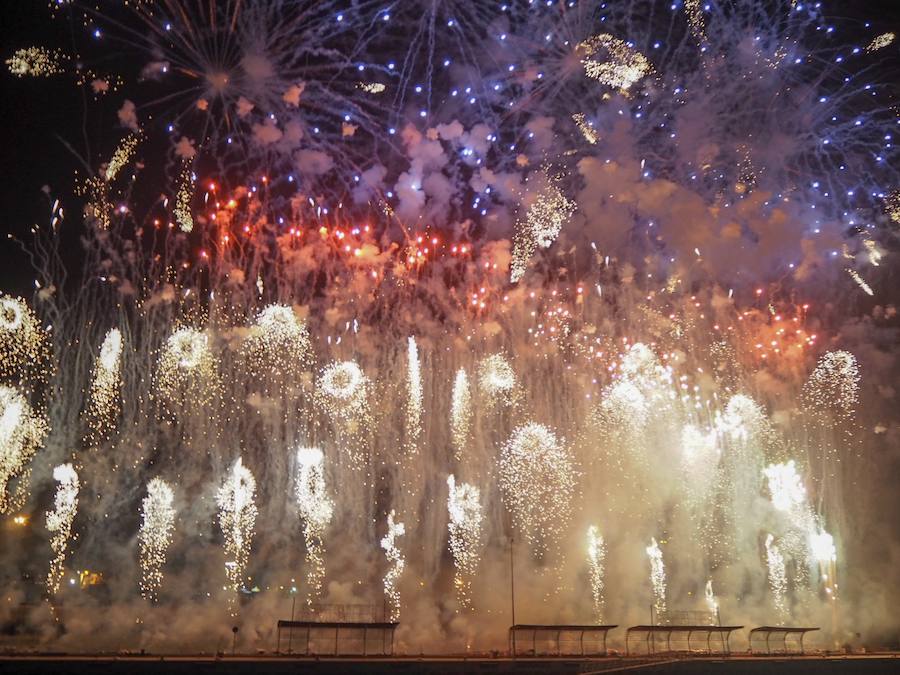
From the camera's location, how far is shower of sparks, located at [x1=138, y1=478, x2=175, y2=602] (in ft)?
130

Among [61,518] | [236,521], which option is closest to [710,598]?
[236,521]

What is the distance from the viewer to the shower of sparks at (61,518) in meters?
38.8

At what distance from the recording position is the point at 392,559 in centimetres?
4247

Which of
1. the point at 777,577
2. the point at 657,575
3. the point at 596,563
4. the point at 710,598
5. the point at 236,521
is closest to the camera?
the point at 236,521

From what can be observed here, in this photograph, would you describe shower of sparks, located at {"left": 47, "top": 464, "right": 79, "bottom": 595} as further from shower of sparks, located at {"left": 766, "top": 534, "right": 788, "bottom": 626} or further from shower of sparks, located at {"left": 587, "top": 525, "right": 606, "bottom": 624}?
shower of sparks, located at {"left": 766, "top": 534, "right": 788, "bottom": 626}

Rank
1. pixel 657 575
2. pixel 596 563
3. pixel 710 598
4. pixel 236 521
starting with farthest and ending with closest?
1. pixel 710 598
2. pixel 657 575
3. pixel 596 563
4. pixel 236 521

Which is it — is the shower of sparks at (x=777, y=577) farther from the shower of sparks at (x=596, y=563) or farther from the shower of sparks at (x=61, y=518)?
the shower of sparks at (x=61, y=518)

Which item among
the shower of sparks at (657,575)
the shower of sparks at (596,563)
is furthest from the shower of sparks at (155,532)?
the shower of sparks at (657,575)

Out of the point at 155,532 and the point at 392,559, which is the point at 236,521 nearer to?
the point at 155,532

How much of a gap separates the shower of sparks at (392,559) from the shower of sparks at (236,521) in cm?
710

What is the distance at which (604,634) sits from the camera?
3888 centimetres

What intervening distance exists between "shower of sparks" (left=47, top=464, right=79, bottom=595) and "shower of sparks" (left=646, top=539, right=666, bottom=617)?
32423mm

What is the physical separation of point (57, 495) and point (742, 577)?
1551 inches

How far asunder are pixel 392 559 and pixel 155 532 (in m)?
12.5
